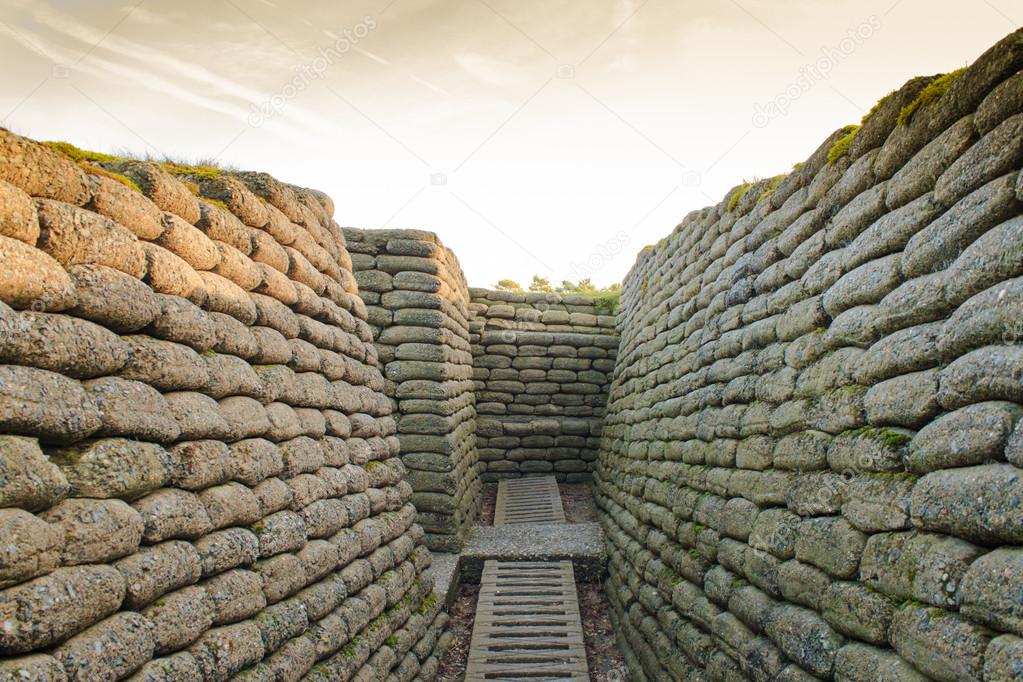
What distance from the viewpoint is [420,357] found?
20.4 ft

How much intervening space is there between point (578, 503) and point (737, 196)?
505cm

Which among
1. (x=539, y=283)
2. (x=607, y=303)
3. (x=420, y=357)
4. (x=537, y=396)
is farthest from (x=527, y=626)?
(x=539, y=283)

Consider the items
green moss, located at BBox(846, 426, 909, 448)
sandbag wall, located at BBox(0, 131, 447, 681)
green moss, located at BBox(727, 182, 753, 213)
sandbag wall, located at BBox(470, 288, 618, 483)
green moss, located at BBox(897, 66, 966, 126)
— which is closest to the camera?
sandbag wall, located at BBox(0, 131, 447, 681)

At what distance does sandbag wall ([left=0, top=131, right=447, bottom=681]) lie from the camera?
1.51 meters

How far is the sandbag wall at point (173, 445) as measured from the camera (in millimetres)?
1515

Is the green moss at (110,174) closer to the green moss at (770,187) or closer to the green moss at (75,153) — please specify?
the green moss at (75,153)

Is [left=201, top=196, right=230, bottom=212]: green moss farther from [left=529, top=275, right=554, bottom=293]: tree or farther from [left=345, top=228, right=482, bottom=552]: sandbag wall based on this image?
[left=529, top=275, right=554, bottom=293]: tree

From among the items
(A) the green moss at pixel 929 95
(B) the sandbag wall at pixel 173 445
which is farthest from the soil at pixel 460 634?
(A) the green moss at pixel 929 95

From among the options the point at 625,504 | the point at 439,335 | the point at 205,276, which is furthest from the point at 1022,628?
the point at 439,335

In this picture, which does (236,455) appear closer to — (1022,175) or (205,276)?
(205,276)

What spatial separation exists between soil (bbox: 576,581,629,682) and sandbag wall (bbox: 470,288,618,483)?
2.89 meters

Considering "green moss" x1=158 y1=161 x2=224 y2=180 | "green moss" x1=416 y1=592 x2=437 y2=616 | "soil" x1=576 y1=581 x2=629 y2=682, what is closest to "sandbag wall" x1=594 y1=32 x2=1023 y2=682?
"soil" x1=576 y1=581 x2=629 y2=682

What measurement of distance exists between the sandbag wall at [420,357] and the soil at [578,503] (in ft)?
5.34

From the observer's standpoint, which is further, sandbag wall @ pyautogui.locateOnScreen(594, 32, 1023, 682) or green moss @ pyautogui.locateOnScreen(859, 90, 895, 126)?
green moss @ pyautogui.locateOnScreen(859, 90, 895, 126)
